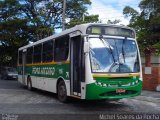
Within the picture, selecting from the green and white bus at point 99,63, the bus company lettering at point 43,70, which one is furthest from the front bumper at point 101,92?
the bus company lettering at point 43,70

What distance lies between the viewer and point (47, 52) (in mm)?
17938

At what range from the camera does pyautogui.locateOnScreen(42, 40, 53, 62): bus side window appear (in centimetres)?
1730

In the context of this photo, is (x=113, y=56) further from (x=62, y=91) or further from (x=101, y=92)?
(x=62, y=91)

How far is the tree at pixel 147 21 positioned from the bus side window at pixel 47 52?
449 inches

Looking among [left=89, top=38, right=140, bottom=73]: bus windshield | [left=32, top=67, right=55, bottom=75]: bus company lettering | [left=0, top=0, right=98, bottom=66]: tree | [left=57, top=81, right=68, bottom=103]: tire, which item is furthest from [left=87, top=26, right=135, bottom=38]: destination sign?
[left=0, top=0, right=98, bottom=66]: tree

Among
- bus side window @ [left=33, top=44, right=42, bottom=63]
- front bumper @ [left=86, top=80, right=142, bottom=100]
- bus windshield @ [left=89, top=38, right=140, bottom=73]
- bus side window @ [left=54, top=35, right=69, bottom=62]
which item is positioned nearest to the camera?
front bumper @ [left=86, top=80, right=142, bottom=100]

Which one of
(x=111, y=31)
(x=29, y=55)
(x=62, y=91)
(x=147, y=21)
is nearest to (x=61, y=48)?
(x=62, y=91)

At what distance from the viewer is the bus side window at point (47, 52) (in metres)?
17.3

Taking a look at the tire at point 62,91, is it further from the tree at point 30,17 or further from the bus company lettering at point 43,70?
the tree at point 30,17

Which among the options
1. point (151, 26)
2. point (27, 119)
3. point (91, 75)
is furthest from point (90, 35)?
point (151, 26)

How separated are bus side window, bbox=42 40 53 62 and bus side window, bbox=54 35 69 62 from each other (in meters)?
0.81

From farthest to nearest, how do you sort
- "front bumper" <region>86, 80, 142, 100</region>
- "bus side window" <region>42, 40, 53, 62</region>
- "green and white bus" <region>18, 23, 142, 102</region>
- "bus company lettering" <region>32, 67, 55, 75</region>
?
1. "bus side window" <region>42, 40, 53, 62</region>
2. "bus company lettering" <region>32, 67, 55, 75</region>
3. "green and white bus" <region>18, 23, 142, 102</region>
4. "front bumper" <region>86, 80, 142, 100</region>

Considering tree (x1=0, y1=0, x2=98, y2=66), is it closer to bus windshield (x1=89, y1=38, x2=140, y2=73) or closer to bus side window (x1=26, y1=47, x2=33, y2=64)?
bus side window (x1=26, y1=47, x2=33, y2=64)

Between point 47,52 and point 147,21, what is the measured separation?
1519 cm
